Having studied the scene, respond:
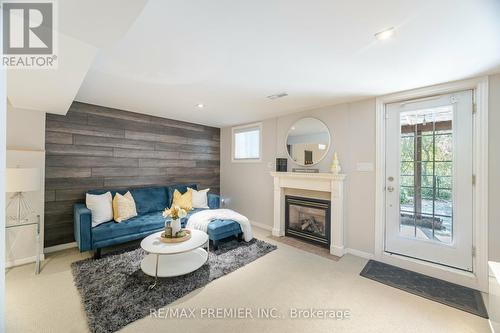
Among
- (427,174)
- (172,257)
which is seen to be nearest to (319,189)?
(427,174)

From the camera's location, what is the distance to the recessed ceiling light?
1523 mm

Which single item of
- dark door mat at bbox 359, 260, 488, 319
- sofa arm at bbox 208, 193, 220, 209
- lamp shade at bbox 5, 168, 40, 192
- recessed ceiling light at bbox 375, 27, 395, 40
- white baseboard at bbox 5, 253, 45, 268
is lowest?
dark door mat at bbox 359, 260, 488, 319

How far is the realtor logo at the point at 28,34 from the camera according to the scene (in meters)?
1.07

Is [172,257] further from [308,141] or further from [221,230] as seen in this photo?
[308,141]

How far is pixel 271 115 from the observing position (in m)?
4.07

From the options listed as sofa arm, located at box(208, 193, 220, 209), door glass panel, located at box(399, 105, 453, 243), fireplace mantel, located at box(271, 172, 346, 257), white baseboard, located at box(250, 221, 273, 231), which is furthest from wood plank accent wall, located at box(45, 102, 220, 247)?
door glass panel, located at box(399, 105, 453, 243)

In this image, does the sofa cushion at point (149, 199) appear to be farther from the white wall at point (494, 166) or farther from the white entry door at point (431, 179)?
the white wall at point (494, 166)

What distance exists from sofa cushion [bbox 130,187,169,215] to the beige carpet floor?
3.89 feet

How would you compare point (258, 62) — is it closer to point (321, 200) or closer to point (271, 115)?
point (271, 115)

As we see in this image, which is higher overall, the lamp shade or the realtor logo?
the realtor logo

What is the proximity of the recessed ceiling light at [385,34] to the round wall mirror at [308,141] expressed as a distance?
6.12 ft

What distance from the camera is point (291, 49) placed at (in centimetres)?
179

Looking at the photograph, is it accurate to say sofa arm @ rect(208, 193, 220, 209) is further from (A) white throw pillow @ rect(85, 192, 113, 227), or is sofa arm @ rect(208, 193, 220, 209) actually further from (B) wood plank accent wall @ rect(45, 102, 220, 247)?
(A) white throw pillow @ rect(85, 192, 113, 227)

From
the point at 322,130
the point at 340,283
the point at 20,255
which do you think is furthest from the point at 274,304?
the point at 20,255
